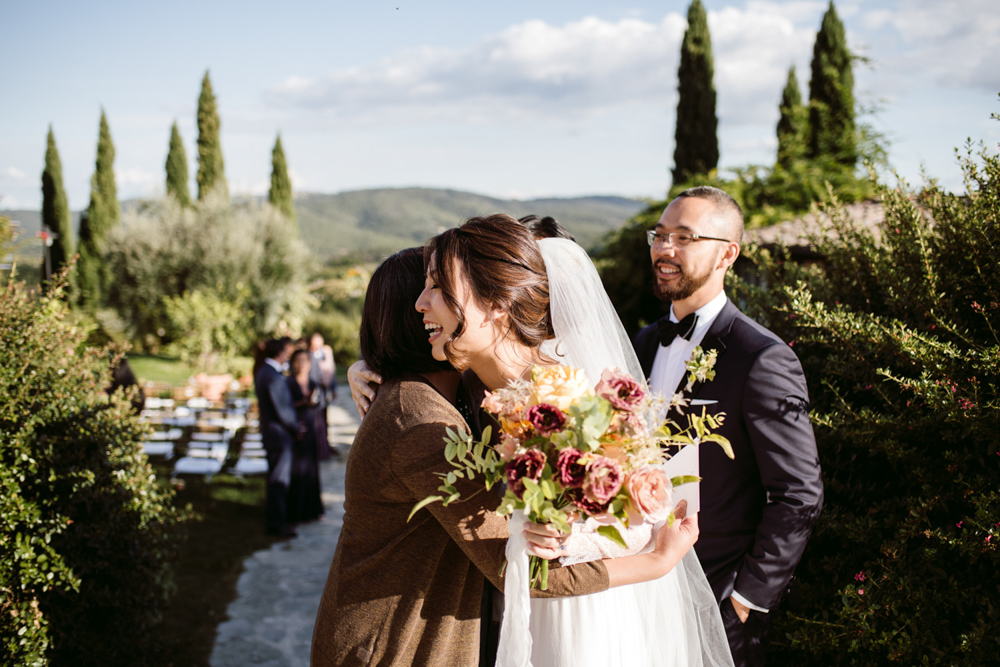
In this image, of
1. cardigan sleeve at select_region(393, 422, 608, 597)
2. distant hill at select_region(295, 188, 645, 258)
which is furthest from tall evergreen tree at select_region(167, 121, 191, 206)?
distant hill at select_region(295, 188, 645, 258)

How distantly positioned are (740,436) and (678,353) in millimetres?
503

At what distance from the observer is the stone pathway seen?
4.73m

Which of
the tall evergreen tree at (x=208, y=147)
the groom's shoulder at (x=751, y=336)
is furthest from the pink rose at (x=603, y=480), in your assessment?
the tall evergreen tree at (x=208, y=147)

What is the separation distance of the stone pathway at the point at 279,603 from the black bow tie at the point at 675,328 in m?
3.60

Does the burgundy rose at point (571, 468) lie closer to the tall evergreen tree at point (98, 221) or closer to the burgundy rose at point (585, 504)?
the burgundy rose at point (585, 504)

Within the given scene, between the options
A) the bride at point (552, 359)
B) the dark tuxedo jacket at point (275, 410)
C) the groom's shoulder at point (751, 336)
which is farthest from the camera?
the dark tuxedo jacket at point (275, 410)

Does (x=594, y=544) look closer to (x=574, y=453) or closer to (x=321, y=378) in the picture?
(x=574, y=453)

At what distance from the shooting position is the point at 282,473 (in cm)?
747

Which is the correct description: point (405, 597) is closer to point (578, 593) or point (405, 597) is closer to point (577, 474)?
→ point (578, 593)

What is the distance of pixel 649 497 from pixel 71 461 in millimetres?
3038

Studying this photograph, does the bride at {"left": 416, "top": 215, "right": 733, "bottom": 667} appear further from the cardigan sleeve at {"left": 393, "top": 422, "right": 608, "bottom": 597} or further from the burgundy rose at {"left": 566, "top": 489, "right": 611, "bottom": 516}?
the burgundy rose at {"left": 566, "top": 489, "right": 611, "bottom": 516}

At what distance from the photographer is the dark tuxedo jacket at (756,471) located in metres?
2.30

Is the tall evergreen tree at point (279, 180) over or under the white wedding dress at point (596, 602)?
over

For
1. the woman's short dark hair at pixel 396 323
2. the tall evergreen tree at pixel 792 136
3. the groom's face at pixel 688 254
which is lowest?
the woman's short dark hair at pixel 396 323
